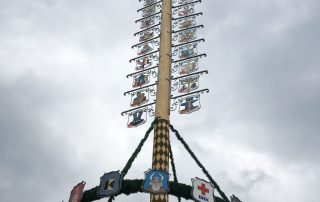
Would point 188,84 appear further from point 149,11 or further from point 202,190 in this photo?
point 149,11

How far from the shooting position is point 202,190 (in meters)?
20.9

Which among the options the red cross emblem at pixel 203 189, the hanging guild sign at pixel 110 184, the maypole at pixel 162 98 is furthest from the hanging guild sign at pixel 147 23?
the red cross emblem at pixel 203 189

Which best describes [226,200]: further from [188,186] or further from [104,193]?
[104,193]

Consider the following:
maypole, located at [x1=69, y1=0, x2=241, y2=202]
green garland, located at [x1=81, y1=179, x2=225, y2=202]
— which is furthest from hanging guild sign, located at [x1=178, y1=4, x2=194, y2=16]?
green garland, located at [x1=81, y1=179, x2=225, y2=202]

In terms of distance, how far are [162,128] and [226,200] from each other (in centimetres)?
440

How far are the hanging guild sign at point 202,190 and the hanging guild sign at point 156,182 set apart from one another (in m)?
1.21

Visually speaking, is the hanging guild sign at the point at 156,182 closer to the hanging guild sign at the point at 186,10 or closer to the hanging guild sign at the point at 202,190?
the hanging guild sign at the point at 202,190

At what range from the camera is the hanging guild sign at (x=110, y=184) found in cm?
2077

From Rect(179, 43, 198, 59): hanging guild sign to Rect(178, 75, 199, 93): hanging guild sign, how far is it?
1.52 metres

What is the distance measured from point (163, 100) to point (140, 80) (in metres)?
2.78

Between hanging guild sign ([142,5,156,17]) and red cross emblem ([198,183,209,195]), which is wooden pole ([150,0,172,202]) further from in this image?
red cross emblem ([198,183,209,195])

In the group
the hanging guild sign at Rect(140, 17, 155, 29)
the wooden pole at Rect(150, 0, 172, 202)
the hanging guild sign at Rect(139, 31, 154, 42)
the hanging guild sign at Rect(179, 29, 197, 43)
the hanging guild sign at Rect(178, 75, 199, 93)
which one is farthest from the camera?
the hanging guild sign at Rect(140, 17, 155, 29)

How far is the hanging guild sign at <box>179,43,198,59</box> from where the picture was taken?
27.3 metres

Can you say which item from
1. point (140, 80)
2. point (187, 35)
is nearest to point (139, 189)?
point (140, 80)
